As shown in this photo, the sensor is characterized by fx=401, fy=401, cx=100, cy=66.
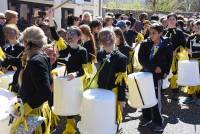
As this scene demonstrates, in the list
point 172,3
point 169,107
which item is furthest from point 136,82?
point 172,3

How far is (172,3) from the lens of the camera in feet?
162

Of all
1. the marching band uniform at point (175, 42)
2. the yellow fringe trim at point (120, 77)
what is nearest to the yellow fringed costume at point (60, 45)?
the yellow fringe trim at point (120, 77)

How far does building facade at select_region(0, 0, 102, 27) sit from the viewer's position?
51.7ft

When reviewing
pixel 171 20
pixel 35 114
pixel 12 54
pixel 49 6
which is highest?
pixel 49 6

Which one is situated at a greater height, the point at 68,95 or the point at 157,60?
the point at 157,60

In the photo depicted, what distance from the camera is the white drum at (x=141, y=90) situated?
568 centimetres

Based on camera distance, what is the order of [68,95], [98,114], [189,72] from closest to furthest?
[98,114], [68,95], [189,72]

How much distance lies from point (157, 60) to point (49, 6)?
13302mm

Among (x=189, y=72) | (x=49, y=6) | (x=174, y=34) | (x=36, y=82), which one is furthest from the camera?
(x=49, y=6)

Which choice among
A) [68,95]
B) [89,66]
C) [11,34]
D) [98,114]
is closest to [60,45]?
[89,66]

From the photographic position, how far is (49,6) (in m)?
18.8

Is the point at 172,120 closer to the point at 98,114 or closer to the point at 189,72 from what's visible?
the point at 189,72

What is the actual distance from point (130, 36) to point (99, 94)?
5177 millimetres

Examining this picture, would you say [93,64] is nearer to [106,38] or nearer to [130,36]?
[106,38]
